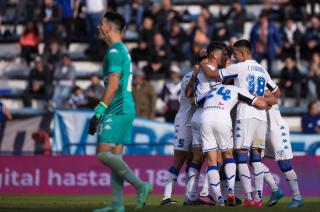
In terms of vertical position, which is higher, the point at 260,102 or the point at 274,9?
the point at 274,9

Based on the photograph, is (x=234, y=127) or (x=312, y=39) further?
(x=312, y=39)

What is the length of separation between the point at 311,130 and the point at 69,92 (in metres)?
7.32

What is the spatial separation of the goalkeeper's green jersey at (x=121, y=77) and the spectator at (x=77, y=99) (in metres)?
14.3

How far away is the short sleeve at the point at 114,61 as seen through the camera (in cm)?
1361

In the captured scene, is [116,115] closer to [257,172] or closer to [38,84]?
[257,172]

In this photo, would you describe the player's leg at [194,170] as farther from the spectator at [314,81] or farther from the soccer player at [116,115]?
the spectator at [314,81]

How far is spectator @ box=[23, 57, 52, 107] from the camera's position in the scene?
96.7 feet

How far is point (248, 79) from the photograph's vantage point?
54.6 feet

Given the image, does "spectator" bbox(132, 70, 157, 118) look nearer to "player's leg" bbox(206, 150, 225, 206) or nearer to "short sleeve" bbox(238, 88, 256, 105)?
"short sleeve" bbox(238, 88, 256, 105)

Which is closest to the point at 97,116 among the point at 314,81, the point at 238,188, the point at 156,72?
the point at 238,188

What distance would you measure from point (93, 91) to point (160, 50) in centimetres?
265

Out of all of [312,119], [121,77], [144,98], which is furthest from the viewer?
[144,98]

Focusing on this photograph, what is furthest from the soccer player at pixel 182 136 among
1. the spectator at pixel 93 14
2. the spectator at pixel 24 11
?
the spectator at pixel 24 11

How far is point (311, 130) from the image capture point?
85.8 feet
